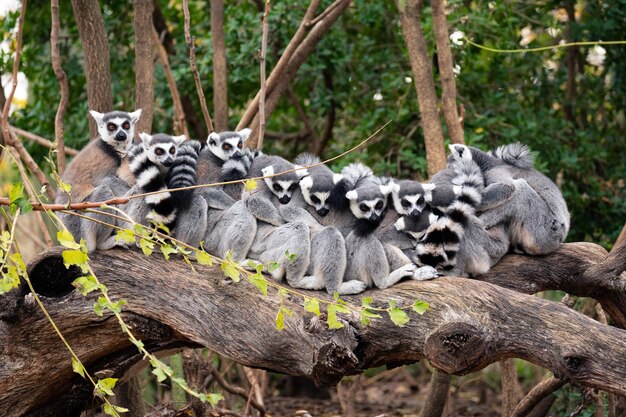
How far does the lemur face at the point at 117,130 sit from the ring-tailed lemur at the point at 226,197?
1.70ft

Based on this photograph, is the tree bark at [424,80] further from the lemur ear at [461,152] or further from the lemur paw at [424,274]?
the lemur paw at [424,274]

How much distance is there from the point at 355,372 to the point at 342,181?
1563 mm

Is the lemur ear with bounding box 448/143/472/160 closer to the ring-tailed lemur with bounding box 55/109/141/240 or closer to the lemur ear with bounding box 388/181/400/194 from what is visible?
the lemur ear with bounding box 388/181/400/194

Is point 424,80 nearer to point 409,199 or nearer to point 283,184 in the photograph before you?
point 409,199

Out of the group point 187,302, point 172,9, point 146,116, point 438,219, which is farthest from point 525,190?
point 172,9

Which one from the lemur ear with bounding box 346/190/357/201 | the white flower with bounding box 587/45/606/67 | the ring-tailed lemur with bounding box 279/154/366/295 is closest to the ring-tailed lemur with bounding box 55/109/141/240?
the ring-tailed lemur with bounding box 279/154/366/295

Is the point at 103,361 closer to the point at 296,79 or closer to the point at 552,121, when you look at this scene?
the point at 296,79

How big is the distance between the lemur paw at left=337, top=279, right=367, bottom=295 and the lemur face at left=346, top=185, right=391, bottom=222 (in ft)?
1.54

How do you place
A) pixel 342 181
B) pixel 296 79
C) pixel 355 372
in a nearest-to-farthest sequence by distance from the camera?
pixel 355 372, pixel 342 181, pixel 296 79

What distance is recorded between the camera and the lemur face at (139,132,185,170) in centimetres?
515

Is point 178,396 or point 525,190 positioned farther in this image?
point 178,396

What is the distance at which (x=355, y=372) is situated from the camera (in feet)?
14.5

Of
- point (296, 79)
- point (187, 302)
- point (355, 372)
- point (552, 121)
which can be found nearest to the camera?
point (355, 372)

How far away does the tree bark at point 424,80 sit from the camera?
6.62 meters
